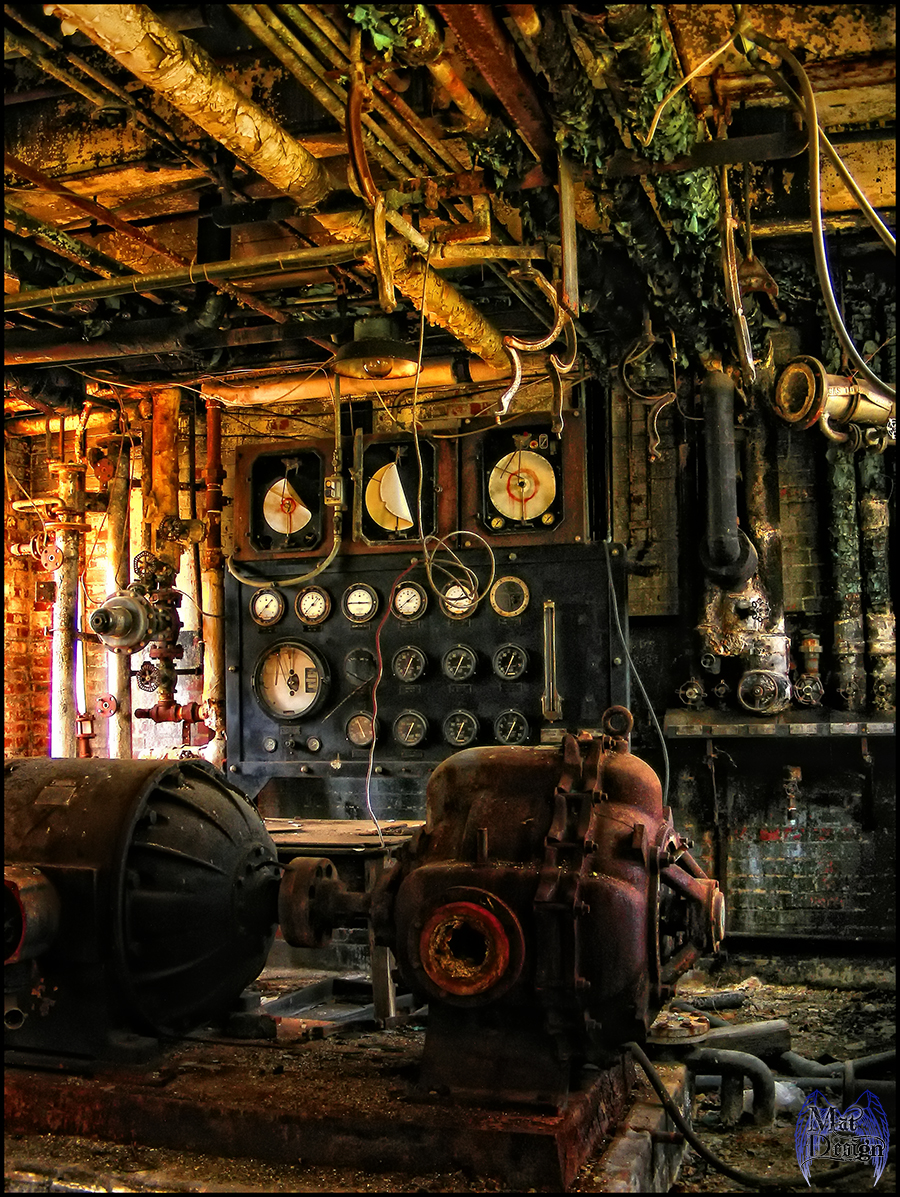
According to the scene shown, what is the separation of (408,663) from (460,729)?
514 mm

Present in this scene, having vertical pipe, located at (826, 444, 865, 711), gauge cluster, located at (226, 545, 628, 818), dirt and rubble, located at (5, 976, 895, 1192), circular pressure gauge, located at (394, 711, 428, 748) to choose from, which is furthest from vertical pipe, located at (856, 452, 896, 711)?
circular pressure gauge, located at (394, 711, 428, 748)

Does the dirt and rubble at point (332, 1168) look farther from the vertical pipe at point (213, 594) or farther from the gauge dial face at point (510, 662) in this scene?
the vertical pipe at point (213, 594)

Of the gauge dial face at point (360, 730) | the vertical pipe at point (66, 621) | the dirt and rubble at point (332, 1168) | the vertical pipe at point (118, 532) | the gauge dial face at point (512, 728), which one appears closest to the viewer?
the dirt and rubble at point (332, 1168)

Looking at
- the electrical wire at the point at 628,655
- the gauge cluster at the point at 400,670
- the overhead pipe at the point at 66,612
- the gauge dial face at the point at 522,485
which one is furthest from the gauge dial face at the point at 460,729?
the overhead pipe at the point at 66,612

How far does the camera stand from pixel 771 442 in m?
6.34

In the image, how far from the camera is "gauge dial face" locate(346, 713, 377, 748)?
6.65 meters

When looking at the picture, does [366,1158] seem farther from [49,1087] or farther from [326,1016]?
[326,1016]

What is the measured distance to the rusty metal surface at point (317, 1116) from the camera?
9.51 feet

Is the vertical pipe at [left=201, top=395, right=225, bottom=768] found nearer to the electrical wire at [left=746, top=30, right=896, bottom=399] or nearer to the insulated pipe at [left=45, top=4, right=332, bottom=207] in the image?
the insulated pipe at [left=45, top=4, right=332, bottom=207]

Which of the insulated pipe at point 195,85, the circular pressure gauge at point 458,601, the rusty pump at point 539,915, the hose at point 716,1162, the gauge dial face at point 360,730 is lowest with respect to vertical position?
the hose at point 716,1162

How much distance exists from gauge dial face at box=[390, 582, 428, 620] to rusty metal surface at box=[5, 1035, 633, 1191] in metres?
3.38

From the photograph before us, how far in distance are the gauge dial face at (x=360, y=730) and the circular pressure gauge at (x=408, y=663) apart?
33cm

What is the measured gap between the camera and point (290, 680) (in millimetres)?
6887

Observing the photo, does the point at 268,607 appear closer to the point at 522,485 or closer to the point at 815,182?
the point at 522,485
